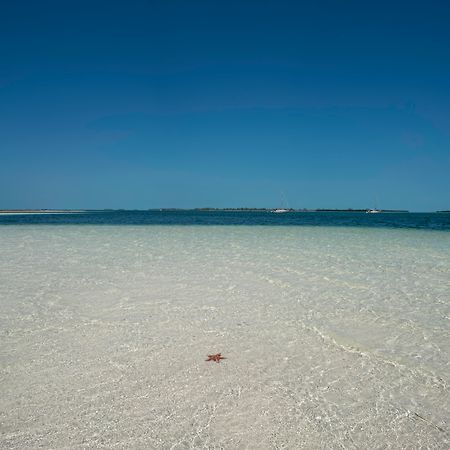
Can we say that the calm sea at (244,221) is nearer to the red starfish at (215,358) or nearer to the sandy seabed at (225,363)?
the sandy seabed at (225,363)

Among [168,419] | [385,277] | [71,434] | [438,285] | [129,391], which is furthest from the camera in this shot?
[385,277]

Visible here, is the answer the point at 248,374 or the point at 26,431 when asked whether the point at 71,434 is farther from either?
the point at 248,374

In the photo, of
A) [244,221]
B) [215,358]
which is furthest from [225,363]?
[244,221]

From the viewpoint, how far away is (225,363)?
3.67 meters

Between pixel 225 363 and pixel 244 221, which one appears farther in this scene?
pixel 244 221

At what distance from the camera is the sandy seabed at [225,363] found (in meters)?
2.57

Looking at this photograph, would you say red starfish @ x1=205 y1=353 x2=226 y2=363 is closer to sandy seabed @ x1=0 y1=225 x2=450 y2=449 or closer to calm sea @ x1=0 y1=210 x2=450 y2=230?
sandy seabed @ x1=0 y1=225 x2=450 y2=449

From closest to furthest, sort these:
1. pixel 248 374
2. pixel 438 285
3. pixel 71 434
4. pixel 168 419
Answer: pixel 71 434
pixel 168 419
pixel 248 374
pixel 438 285

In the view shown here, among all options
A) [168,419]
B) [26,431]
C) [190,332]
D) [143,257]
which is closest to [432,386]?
[168,419]

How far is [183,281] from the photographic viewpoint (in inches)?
298

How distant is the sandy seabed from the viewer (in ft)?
8.44

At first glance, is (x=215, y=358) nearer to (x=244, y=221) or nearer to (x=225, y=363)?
(x=225, y=363)

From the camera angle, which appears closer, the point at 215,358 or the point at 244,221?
the point at 215,358

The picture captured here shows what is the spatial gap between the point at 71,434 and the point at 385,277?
23.8ft
